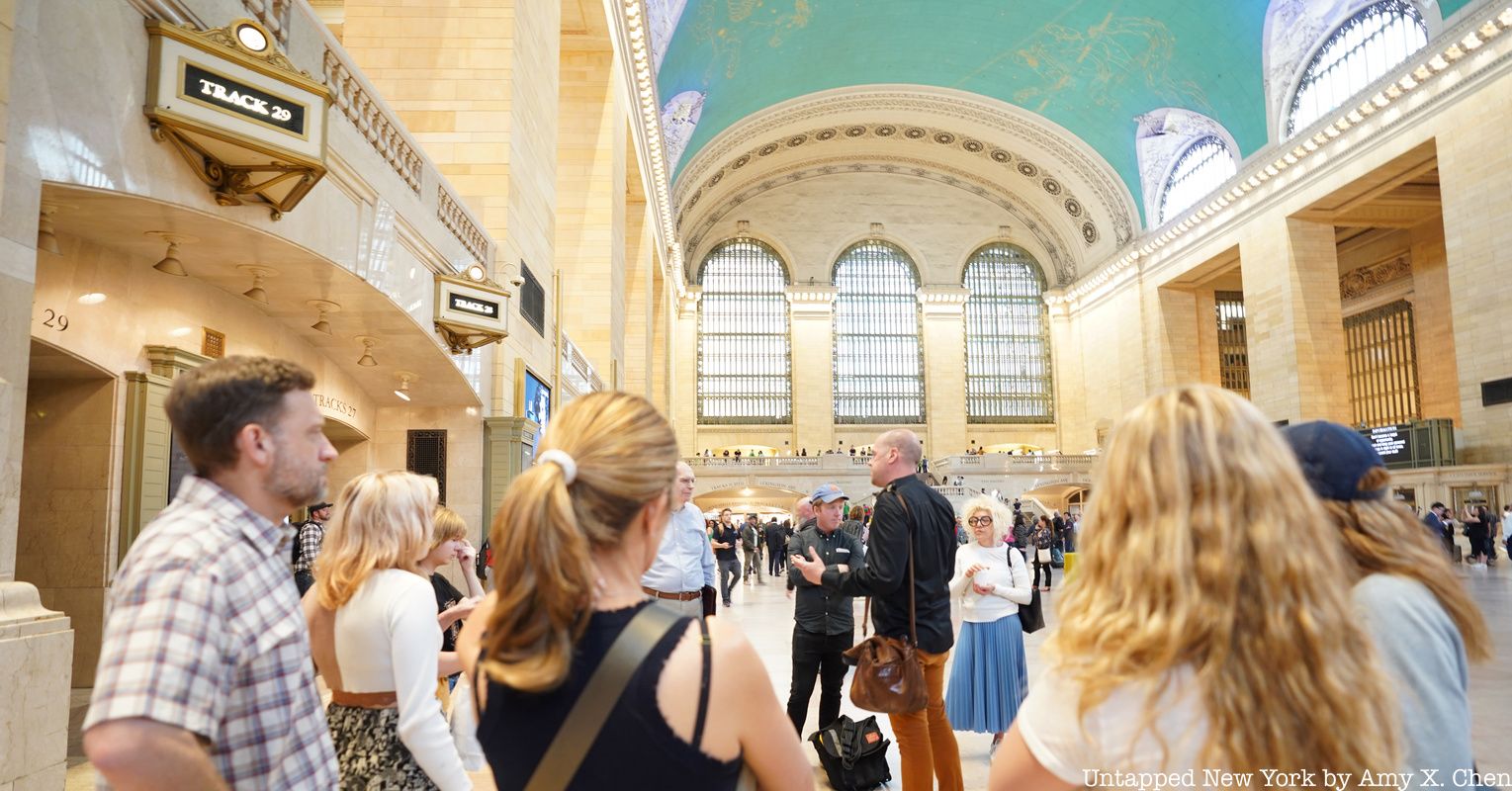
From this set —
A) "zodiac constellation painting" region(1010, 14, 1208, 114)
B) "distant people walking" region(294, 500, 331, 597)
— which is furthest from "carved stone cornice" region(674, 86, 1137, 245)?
"distant people walking" region(294, 500, 331, 597)

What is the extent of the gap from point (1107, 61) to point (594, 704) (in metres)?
28.9

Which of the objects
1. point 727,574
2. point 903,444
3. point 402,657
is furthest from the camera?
point 727,574

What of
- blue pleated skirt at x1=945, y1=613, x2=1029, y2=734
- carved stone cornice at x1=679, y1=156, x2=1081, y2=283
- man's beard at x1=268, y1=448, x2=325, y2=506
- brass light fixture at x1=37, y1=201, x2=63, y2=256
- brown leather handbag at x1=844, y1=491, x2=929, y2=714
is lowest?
blue pleated skirt at x1=945, y1=613, x2=1029, y2=734

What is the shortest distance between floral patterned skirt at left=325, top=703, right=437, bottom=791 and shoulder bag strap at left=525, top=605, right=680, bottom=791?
117 cm

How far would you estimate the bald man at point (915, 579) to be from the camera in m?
3.40

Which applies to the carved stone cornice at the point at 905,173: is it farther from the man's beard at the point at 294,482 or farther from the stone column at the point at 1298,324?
the man's beard at the point at 294,482

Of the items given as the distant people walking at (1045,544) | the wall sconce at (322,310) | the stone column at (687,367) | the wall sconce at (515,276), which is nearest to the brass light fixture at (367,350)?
the wall sconce at (322,310)

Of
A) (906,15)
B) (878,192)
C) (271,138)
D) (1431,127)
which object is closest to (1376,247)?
(1431,127)

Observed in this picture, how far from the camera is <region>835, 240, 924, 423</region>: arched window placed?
36.8 m

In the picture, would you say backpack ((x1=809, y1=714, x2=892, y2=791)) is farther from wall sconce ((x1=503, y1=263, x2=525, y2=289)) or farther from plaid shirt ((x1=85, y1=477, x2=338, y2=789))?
wall sconce ((x1=503, y1=263, x2=525, y2=289))

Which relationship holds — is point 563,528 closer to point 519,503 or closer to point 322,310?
point 519,503

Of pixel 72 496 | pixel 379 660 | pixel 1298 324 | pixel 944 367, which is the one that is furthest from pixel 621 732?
pixel 944 367

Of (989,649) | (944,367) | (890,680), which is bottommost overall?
(989,649)

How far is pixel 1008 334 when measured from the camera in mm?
37344
